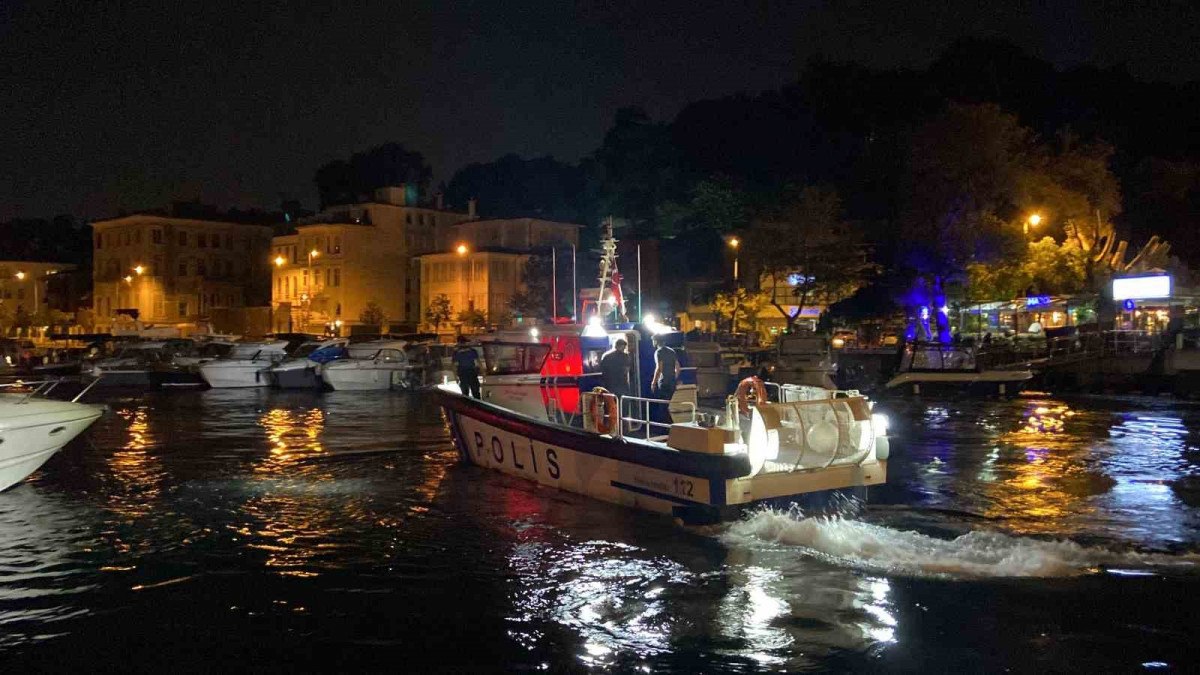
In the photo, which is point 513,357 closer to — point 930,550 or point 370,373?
point 930,550

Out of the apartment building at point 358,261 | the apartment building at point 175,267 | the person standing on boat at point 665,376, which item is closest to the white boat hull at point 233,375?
the person standing on boat at point 665,376

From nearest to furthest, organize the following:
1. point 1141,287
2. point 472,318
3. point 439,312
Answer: point 1141,287 → point 472,318 → point 439,312

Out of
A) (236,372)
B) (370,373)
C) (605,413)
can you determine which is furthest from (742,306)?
(605,413)

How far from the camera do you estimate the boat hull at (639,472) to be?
36.8 ft

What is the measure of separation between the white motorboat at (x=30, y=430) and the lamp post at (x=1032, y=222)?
4475cm

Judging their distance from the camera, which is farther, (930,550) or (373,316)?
(373,316)

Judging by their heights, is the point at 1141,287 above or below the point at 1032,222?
below

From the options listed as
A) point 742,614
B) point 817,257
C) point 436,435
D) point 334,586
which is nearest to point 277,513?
point 334,586

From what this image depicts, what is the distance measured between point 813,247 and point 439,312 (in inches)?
1274

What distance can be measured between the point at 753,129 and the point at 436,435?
60.7 m

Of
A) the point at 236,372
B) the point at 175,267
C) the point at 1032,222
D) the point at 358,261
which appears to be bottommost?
the point at 236,372

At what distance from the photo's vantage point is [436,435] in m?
22.6

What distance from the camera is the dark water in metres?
7.95

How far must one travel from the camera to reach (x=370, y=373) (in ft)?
128
